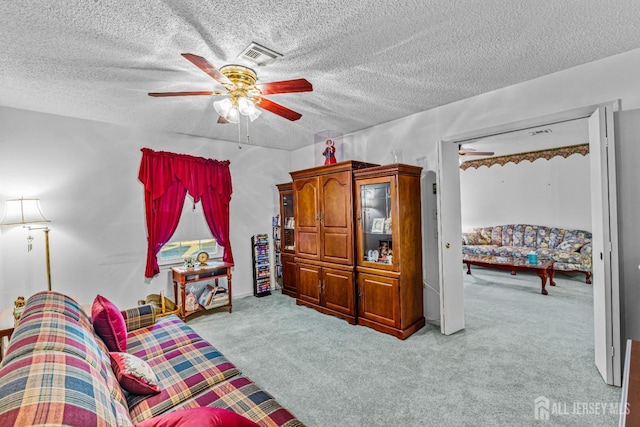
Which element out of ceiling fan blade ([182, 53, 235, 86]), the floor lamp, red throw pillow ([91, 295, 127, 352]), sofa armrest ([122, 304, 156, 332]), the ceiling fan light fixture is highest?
ceiling fan blade ([182, 53, 235, 86])

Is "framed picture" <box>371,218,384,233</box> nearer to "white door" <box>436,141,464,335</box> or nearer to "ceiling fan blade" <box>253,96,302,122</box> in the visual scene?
"white door" <box>436,141,464,335</box>

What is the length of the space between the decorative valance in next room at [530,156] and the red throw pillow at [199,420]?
7560 mm

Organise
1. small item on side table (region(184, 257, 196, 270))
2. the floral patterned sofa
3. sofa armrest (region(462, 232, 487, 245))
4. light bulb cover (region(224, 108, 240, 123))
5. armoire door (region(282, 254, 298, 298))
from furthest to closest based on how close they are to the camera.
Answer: sofa armrest (region(462, 232, 487, 245)), the floral patterned sofa, armoire door (region(282, 254, 298, 298)), small item on side table (region(184, 257, 196, 270)), light bulb cover (region(224, 108, 240, 123))

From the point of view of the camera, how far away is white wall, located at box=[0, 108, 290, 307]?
10.2ft

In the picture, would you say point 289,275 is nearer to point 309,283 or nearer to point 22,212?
point 309,283

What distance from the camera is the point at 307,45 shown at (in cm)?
207

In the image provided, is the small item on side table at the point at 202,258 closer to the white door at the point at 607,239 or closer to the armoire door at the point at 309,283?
the armoire door at the point at 309,283

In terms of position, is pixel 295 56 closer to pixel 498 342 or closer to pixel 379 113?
pixel 379 113

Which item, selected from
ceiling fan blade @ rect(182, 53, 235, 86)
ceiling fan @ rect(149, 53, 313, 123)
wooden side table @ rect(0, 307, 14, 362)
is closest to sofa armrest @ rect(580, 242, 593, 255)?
ceiling fan @ rect(149, 53, 313, 123)

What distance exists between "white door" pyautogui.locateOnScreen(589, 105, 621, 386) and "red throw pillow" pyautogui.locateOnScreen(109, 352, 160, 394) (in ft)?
10.4

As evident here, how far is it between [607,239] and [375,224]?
2015 mm

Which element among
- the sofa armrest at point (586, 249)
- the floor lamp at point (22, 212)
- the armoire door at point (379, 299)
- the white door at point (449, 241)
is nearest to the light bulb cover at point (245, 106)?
the white door at point (449, 241)

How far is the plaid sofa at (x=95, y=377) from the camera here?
33.5 inches

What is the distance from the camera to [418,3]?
169 centimetres
